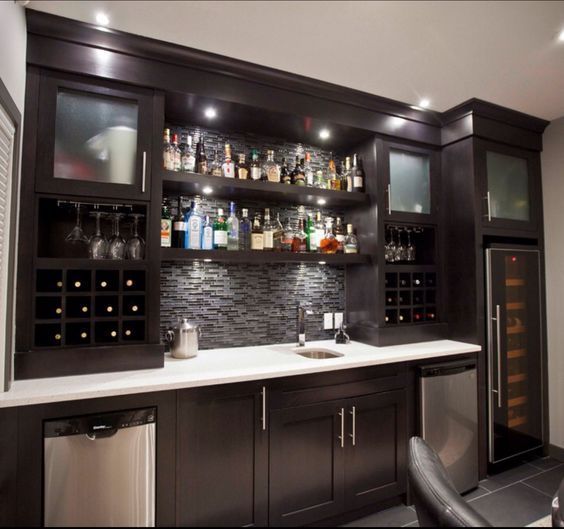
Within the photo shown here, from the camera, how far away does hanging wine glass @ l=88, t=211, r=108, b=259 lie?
1.94m

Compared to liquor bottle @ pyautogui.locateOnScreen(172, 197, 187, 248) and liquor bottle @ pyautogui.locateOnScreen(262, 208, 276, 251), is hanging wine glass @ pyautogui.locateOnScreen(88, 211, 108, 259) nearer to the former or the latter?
liquor bottle @ pyautogui.locateOnScreen(172, 197, 187, 248)

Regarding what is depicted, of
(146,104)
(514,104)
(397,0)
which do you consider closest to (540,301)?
(514,104)

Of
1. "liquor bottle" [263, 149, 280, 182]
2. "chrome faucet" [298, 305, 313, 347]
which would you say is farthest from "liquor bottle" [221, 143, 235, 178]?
"chrome faucet" [298, 305, 313, 347]

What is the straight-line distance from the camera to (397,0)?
1575 mm

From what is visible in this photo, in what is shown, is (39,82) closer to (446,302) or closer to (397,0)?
(397,0)

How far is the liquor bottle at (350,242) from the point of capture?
2689mm

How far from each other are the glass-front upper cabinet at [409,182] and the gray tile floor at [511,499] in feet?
6.26

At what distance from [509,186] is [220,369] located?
2.60m

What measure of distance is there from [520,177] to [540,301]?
1.01m

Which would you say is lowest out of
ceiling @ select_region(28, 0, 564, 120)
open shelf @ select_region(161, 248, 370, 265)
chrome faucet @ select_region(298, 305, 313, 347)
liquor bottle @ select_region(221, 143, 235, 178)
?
chrome faucet @ select_region(298, 305, 313, 347)

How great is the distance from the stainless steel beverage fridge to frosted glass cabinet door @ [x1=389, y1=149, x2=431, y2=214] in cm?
61

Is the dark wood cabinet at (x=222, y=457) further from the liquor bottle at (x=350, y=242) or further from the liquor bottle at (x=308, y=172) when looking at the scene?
the liquor bottle at (x=308, y=172)

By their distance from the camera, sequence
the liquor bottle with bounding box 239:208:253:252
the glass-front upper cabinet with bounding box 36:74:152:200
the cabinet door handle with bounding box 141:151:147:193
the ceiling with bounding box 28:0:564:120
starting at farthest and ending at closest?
the liquor bottle with bounding box 239:208:253:252, the cabinet door handle with bounding box 141:151:147:193, the glass-front upper cabinet with bounding box 36:74:152:200, the ceiling with bounding box 28:0:564:120

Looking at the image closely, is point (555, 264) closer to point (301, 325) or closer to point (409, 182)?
point (409, 182)
